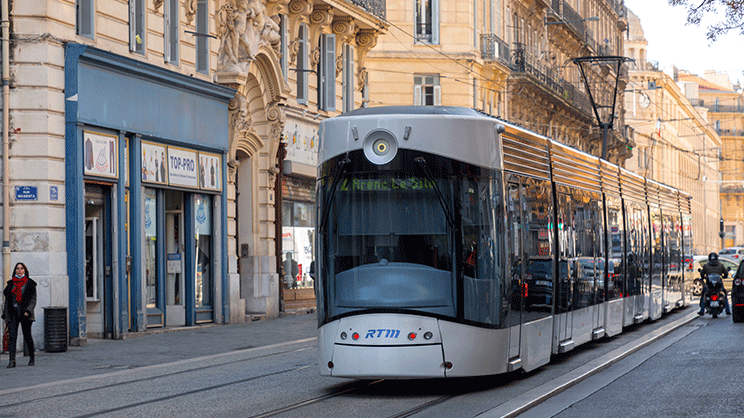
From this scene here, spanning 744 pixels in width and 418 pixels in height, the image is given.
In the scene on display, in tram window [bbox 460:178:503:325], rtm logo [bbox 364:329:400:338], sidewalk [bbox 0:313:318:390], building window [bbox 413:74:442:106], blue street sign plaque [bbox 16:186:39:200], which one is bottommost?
sidewalk [bbox 0:313:318:390]

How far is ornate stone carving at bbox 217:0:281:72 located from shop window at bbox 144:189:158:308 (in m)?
4.14

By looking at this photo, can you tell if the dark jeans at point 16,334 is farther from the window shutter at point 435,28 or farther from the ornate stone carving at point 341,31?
the window shutter at point 435,28

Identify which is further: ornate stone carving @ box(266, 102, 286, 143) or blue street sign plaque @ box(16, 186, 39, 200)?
ornate stone carving @ box(266, 102, 286, 143)

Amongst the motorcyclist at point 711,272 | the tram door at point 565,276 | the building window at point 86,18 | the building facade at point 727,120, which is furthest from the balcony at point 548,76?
the building facade at point 727,120

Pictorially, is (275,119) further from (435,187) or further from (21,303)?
(435,187)

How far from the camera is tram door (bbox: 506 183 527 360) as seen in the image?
1320cm

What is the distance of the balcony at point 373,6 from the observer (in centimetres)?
3272

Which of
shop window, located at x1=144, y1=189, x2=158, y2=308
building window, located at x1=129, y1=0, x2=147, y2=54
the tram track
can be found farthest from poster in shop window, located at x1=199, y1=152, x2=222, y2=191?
the tram track

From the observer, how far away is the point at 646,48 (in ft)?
309

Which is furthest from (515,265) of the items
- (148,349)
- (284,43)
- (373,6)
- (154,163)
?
(373,6)

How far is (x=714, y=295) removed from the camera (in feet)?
91.1

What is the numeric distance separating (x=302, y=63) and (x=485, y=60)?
45.1 feet

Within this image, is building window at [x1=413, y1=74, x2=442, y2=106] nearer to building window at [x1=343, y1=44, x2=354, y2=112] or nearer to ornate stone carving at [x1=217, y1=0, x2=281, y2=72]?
building window at [x1=343, y1=44, x2=354, y2=112]

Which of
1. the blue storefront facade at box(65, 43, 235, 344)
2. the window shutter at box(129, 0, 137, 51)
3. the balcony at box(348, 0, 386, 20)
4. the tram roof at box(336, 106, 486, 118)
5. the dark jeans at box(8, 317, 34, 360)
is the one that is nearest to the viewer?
the tram roof at box(336, 106, 486, 118)
